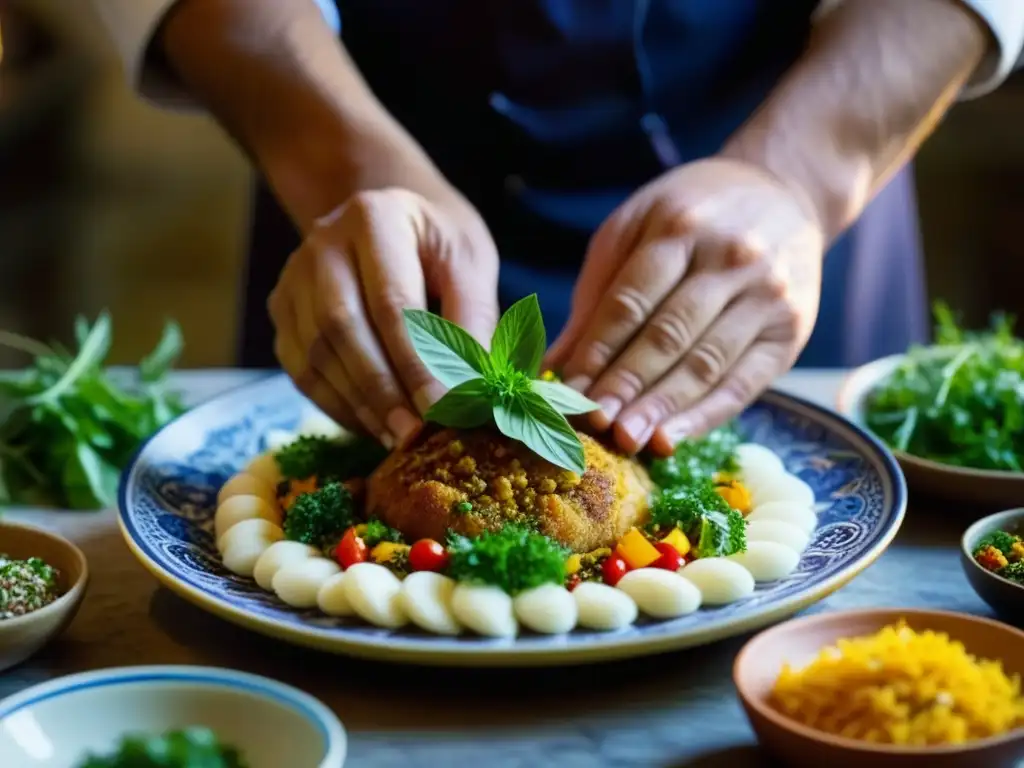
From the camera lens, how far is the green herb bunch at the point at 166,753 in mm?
1366

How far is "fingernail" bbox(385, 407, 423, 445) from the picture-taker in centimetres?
225

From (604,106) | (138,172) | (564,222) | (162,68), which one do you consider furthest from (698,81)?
(138,172)

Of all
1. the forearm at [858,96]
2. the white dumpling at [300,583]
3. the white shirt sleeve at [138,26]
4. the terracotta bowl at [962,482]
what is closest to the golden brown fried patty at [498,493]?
the white dumpling at [300,583]

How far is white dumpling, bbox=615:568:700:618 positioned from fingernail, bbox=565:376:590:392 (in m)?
0.53

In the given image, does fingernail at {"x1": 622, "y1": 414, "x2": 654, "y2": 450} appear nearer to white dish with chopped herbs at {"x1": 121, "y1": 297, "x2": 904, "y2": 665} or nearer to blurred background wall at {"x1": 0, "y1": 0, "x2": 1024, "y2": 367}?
white dish with chopped herbs at {"x1": 121, "y1": 297, "x2": 904, "y2": 665}

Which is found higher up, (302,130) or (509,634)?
(302,130)

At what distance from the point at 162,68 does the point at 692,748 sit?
2421 mm

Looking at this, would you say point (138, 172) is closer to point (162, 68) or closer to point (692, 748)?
point (162, 68)

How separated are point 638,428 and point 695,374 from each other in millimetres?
177

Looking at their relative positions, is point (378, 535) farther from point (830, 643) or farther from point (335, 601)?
point (830, 643)

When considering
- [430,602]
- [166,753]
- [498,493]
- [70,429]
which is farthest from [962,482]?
[70,429]

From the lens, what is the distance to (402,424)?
2.27m

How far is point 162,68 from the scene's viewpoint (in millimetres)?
3314

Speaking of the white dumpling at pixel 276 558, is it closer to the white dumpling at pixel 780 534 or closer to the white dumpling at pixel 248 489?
the white dumpling at pixel 248 489
